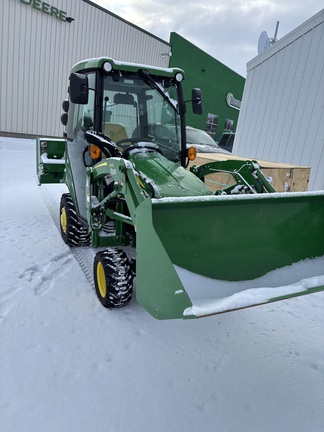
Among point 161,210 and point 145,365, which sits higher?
point 161,210

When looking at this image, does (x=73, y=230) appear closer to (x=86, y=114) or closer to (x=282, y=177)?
(x=86, y=114)

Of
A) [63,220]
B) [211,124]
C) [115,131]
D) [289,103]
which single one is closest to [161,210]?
[115,131]

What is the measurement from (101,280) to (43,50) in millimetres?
14159

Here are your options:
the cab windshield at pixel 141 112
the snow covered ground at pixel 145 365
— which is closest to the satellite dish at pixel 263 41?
the cab windshield at pixel 141 112

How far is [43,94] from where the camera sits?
14570mm

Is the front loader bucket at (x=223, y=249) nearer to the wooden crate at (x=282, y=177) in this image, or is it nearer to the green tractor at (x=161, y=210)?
the green tractor at (x=161, y=210)

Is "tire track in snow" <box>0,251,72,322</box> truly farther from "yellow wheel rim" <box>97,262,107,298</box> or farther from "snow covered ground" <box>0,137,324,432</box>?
"yellow wheel rim" <box>97,262,107,298</box>

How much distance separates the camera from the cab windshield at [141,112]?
138 inches

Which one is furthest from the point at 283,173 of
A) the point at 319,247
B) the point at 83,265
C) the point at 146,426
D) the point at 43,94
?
the point at 43,94

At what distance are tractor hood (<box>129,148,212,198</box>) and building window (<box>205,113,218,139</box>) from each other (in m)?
21.1

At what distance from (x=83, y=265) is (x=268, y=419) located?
2488 millimetres

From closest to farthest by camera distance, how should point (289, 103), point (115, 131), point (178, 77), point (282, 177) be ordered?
point (115, 131), point (178, 77), point (282, 177), point (289, 103)

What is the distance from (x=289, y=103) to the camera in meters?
7.05

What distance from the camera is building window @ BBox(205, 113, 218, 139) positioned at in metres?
23.8
